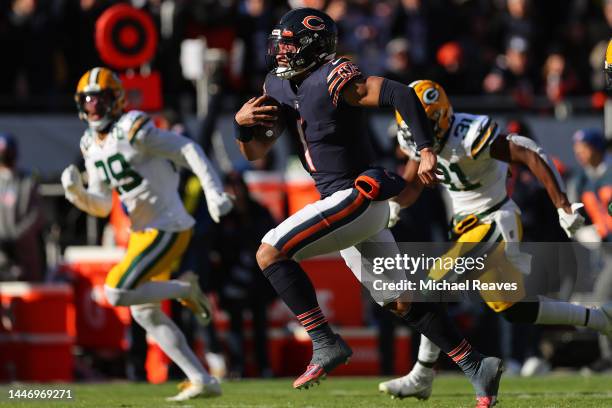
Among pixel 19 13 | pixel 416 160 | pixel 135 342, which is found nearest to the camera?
pixel 416 160

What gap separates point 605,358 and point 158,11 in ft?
17.7

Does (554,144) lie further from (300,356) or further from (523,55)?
(300,356)

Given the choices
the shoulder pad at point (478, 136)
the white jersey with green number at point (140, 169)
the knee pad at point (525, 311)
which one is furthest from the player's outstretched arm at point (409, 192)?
the white jersey with green number at point (140, 169)

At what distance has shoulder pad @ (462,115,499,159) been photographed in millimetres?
7562

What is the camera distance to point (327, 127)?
6.63 metres

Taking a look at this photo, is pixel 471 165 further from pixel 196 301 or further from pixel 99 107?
pixel 99 107

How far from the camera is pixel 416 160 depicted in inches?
307

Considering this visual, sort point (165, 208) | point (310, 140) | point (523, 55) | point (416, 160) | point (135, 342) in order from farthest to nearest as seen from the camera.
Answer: point (523, 55) < point (135, 342) < point (165, 208) < point (416, 160) < point (310, 140)

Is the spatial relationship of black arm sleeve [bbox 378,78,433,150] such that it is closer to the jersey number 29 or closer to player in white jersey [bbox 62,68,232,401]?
player in white jersey [bbox 62,68,232,401]

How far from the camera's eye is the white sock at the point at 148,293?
26.6ft

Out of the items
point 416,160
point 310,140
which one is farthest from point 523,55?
point 310,140

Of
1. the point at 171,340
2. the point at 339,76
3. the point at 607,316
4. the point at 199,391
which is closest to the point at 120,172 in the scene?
the point at 171,340

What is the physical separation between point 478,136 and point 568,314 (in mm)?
1162

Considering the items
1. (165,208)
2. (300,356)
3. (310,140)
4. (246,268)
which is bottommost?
(300,356)
